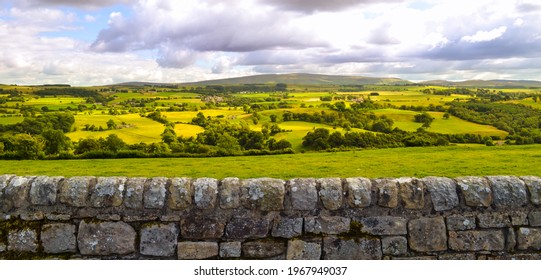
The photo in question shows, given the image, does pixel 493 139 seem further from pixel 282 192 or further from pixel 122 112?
pixel 122 112

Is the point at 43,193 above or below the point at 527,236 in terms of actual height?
above

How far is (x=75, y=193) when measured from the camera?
14.5ft

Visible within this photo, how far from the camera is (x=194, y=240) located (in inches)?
172

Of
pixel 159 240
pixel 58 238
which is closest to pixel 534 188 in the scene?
pixel 159 240

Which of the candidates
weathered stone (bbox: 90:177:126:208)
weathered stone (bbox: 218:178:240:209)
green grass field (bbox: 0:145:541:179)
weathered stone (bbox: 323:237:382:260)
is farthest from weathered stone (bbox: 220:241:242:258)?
green grass field (bbox: 0:145:541:179)

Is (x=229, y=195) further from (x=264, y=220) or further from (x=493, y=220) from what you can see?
(x=493, y=220)

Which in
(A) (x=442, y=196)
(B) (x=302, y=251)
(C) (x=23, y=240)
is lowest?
(B) (x=302, y=251)

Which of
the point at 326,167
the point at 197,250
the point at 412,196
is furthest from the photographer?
the point at 326,167

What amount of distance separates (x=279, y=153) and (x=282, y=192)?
24.9m

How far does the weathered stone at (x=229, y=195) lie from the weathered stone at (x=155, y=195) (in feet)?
1.96

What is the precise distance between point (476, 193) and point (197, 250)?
301 cm

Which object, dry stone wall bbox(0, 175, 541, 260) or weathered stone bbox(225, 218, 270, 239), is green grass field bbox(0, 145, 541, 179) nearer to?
dry stone wall bbox(0, 175, 541, 260)

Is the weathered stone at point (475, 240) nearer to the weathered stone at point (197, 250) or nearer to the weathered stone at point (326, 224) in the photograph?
the weathered stone at point (326, 224)

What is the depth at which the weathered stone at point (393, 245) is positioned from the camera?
14.5ft
